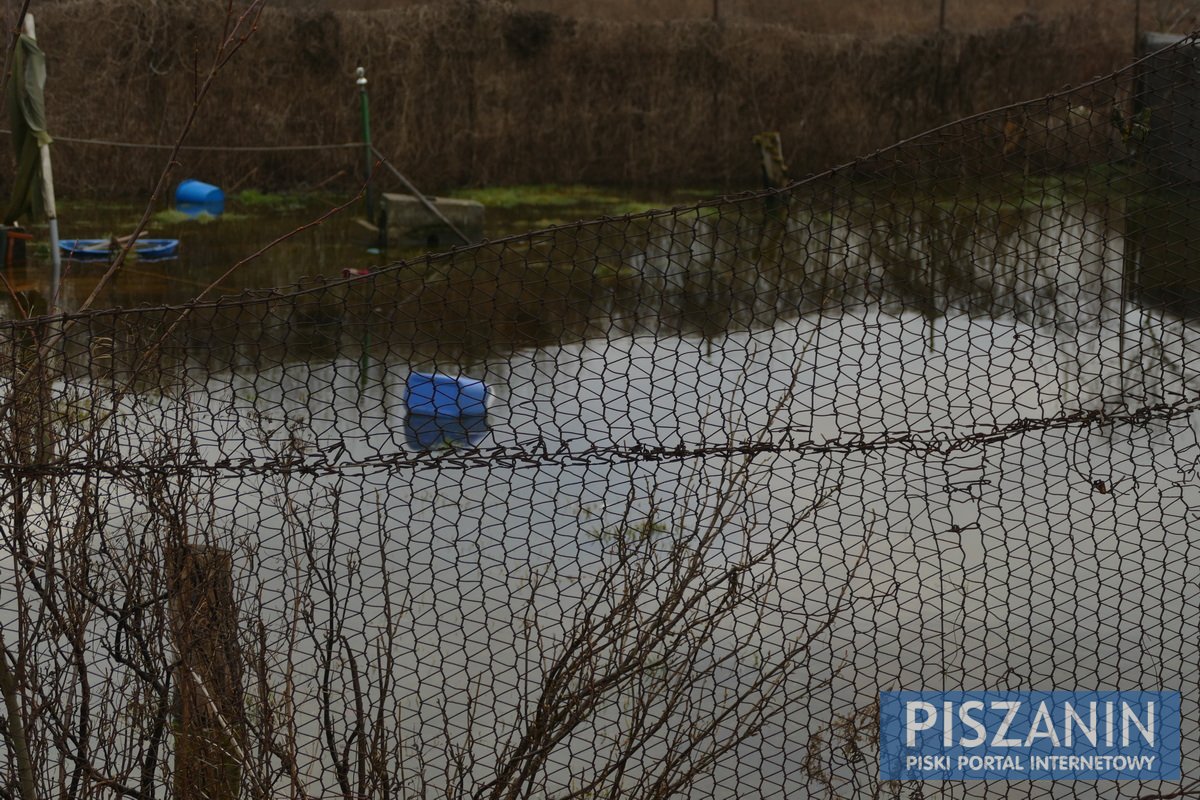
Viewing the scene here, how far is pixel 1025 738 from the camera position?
3.90m

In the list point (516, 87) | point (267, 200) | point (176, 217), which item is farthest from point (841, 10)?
point (176, 217)

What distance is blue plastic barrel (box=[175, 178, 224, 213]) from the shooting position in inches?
564

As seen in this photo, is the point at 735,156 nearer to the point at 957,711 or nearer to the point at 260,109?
the point at 260,109

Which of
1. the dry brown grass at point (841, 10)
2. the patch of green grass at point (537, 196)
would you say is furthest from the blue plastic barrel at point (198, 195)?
the dry brown grass at point (841, 10)

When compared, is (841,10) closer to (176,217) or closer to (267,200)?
(267,200)

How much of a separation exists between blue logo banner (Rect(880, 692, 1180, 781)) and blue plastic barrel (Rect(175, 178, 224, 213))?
11.6 metres

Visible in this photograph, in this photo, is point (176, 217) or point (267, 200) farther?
point (267, 200)

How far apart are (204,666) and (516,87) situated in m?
14.5

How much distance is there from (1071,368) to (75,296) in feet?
21.7

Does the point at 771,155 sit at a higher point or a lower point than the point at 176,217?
higher

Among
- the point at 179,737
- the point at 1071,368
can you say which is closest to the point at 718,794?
the point at 179,737

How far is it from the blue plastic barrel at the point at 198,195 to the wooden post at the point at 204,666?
11.9m

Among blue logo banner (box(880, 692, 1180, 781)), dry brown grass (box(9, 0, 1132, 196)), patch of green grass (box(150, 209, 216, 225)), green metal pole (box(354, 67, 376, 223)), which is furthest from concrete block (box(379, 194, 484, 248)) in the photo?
blue logo banner (box(880, 692, 1180, 781))

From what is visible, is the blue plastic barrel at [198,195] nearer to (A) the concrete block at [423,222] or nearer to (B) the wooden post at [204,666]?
(A) the concrete block at [423,222]
